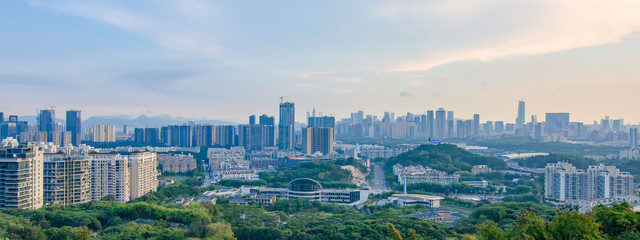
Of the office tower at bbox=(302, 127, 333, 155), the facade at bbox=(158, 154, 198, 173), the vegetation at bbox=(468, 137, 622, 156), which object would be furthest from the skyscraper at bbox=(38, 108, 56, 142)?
the vegetation at bbox=(468, 137, 622, 156)

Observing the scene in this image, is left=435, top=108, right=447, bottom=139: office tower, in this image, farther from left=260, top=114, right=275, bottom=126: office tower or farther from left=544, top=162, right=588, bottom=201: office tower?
left=544, top=162, right=588, bottom=201: office tower

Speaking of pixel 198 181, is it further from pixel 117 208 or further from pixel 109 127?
pixel 109 127

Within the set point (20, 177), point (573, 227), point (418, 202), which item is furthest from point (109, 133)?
point (573, 227)

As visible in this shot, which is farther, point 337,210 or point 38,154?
point 337,210

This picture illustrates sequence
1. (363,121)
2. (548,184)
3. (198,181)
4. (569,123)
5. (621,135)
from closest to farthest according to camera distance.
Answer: (548,184)
(198,181)
(621,135)
(569,123)
(363,121)

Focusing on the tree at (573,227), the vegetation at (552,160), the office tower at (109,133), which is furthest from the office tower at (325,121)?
the tree at (573,227)

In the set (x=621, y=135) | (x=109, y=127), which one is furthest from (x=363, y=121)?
(x=109, y=127)
